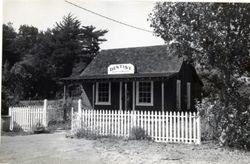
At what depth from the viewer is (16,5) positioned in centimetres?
851

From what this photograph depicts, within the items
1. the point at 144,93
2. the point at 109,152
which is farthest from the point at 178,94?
the point at 109,152

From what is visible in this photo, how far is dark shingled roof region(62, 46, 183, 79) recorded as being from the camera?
15.5 metres

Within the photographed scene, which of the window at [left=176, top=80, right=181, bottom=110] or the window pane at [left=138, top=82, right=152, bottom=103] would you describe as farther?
the window at [left=176, top=80, right=181, bottom=110]

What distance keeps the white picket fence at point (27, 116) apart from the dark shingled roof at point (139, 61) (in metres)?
3.32

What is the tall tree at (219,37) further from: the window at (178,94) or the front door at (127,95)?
the front door at (127,95)

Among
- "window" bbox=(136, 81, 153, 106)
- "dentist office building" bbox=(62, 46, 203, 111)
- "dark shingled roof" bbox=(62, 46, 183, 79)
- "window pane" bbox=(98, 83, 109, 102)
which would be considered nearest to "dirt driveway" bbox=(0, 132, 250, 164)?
"dentist office building" bbox=(62, 46, 203, 111)

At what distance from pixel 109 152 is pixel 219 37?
3597 millimetres

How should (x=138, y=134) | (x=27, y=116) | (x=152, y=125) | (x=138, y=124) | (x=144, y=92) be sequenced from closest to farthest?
(x=152, y=125)
(x=138, y=134)
(x=138, y=124)
(x=27, y=116)
(x=144, y=92)

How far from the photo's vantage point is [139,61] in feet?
52.7

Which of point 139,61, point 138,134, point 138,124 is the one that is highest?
point 139,61

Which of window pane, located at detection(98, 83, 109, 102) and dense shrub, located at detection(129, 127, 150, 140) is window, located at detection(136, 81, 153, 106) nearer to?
window pane, located at detection(98, 83, 109, 102)

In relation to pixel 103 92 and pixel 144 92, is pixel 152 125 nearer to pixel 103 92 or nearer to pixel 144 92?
pixel 144 92

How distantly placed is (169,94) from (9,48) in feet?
26.2

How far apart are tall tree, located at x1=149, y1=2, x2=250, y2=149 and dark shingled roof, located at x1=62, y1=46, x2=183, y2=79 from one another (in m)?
5.20
